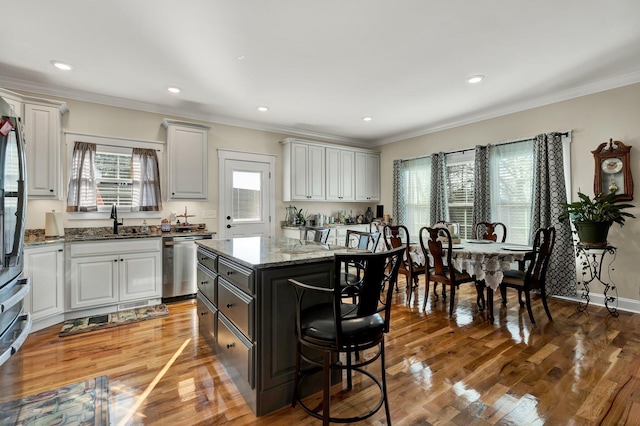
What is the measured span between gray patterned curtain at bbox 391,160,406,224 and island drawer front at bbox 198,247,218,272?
436 centimetres

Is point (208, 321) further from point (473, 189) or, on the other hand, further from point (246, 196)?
point (473, 189)

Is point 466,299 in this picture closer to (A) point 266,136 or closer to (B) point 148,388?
(B) point 148,388

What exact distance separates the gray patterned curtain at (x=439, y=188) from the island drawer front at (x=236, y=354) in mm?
4394

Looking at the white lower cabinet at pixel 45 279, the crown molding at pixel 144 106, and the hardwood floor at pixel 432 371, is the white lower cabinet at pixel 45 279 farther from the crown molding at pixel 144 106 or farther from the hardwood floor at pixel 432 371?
the crown molding at pixel 144 106

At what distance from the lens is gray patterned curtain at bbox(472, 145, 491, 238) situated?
491 cm

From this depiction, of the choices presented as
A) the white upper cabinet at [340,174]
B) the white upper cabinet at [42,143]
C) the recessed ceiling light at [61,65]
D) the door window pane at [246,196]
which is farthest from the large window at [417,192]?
the white upper cabinet at [42,143]

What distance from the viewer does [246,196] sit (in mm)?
5406

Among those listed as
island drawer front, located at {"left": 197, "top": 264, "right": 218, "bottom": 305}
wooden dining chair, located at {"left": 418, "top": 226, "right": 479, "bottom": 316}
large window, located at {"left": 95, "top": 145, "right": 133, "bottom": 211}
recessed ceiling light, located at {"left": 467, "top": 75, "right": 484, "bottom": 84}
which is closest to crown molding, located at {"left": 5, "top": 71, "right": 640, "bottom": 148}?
large window, located at {"left": 95, "top": 145, "right": 133, "bottom": 211}

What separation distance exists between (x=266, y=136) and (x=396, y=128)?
2.49 m

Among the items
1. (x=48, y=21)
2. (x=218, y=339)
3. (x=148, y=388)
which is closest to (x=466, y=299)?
(x=218, y=339)

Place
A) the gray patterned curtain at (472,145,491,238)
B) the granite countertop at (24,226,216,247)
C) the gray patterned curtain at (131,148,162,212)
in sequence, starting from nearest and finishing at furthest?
the granite countertop at (24,226,216,247), the gray patterned curtain at (131,148,162,212), the gray patterned curtain at (472,145,491,238)

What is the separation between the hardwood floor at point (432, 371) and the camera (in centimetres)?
187

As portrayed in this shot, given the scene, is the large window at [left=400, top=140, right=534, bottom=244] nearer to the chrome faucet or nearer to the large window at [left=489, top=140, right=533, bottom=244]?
the large window at [left=489, top=140, right=533, bottom=244]

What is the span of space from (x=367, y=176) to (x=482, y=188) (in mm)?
2421
